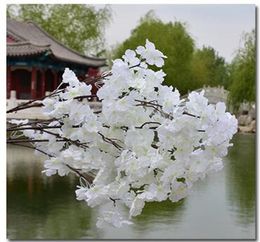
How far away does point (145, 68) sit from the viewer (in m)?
0.70

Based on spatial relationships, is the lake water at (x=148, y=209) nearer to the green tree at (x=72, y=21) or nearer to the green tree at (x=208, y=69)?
the green tree at (x=208, y=69)

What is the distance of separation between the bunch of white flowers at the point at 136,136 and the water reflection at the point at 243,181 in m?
1.91

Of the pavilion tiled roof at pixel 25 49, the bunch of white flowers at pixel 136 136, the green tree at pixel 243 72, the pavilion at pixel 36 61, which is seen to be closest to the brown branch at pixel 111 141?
the bunch of white flowers at pixel 136 136

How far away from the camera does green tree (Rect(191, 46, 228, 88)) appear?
2.70 meters

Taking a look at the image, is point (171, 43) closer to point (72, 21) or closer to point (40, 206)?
point (72, 21)

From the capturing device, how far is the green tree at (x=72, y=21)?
283 centimetres

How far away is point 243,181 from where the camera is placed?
9.18 ft

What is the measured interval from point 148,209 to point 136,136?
227cm

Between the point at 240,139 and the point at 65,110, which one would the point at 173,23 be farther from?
the point at 65,110

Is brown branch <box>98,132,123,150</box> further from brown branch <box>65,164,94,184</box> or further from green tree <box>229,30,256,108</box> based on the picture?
green tree <box>229,30,256,108</box>

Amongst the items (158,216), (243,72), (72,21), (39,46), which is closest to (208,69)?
(243,72)

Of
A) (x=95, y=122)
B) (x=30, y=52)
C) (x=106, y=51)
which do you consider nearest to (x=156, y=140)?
(x=95, y=122)

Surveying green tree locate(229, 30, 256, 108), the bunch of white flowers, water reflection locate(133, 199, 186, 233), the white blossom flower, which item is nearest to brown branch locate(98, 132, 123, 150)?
the bunch of white flowers

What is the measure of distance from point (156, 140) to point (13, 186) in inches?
91.3
